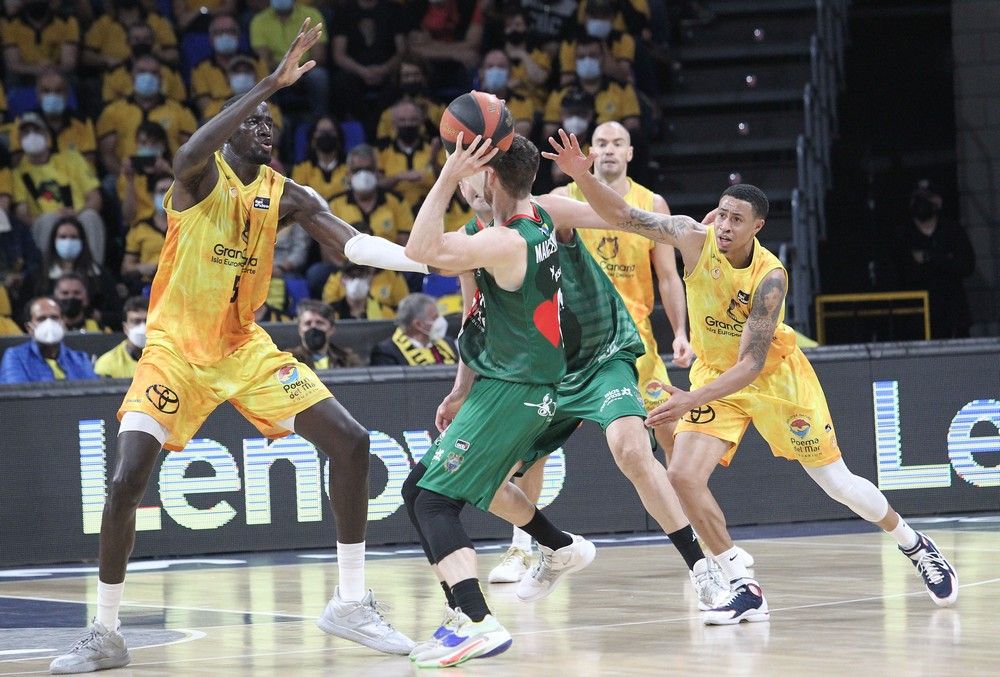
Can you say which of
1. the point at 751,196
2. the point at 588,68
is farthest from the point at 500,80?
the point at 751,196

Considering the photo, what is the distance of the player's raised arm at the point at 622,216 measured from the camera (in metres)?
6.54

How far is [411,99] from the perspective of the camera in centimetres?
1534

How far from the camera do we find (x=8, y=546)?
9.98 m

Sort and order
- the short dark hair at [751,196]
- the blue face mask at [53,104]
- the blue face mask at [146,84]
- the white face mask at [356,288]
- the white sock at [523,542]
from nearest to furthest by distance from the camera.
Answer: the short dark hair at [751,196]
the white sock at [523,542]
the white face mask at [356,288]
the blue face mask at [53,104]
the blue face mask at [146,84]

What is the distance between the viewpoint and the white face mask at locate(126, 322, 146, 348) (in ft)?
35.8

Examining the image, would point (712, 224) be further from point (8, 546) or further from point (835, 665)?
point (8, 546)

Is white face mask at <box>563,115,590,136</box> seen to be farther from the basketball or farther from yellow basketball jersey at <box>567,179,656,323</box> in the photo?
the basketball

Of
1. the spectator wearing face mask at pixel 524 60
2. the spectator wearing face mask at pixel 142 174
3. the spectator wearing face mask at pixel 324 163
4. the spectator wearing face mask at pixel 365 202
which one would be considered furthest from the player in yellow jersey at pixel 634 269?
the spectator wearing face mask at pixel 524 60

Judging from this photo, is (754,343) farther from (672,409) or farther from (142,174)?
(142,174)

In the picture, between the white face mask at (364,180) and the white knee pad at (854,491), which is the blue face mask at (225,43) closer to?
the white face mask at (364,180)

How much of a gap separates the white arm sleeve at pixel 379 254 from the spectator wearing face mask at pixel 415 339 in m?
4.95

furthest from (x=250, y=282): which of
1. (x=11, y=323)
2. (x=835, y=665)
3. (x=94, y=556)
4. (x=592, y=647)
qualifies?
(x=11, y=323)

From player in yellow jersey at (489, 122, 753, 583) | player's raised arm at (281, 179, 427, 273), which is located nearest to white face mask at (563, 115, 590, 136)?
player in yellow jersey at (489, 122, 753, 583)

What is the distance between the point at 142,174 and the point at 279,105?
2.25 m
